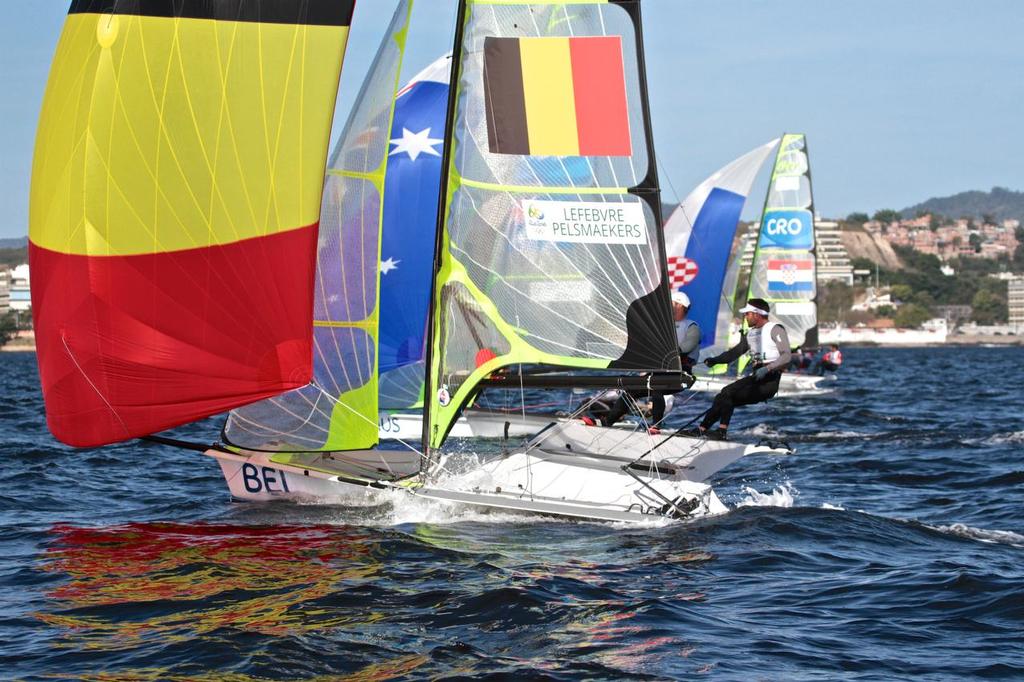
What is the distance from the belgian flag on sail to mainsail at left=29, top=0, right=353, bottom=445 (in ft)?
4.34

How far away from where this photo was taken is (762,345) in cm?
1182

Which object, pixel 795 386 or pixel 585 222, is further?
pixel 795 386

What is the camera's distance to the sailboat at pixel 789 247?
104ft

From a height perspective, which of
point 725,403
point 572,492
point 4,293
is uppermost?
point 725,403

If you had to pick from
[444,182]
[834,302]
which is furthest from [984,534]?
[834,302]

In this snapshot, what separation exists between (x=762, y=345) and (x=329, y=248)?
3956 millimetres

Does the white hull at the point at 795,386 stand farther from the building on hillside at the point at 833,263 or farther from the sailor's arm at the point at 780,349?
the building on hillside at the point at 833,263

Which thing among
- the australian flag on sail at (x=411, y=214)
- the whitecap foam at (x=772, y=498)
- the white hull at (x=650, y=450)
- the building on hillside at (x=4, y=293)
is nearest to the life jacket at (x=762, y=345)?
the white hull at (x=650, y=450)

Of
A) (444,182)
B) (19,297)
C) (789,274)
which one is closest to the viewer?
(444,182)

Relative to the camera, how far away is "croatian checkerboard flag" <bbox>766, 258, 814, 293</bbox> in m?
Answer: 31.8

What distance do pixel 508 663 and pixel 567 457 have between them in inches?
177

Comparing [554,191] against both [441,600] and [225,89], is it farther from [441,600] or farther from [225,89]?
[441,600]

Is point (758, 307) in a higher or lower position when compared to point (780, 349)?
higher

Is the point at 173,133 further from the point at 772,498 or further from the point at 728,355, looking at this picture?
the point at 772,498
